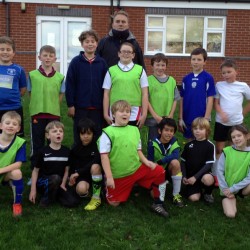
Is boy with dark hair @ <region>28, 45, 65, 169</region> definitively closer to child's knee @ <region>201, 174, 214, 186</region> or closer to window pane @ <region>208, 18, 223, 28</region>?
child's knee @ <region>201, 174, 214, 186</region>

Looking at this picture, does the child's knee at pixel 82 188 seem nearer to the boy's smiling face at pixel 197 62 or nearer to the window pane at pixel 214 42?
the boy's smiling face at pixel 197 62

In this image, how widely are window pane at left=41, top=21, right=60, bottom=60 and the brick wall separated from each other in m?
0.40

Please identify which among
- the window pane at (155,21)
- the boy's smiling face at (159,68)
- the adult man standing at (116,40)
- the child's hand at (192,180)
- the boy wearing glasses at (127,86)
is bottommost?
the child's hand at (192,180)

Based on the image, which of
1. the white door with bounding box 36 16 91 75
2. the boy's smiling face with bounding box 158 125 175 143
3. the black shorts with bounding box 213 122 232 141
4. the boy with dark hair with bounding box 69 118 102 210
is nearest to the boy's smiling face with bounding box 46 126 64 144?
the boy with dark hair with bounding box 69 118 102 210

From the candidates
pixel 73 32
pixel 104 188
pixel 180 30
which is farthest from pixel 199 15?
pixel 104 188

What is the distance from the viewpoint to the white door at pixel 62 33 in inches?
584

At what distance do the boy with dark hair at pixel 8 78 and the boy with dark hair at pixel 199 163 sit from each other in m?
2.34

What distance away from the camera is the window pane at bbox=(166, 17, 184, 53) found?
1521 centimetres

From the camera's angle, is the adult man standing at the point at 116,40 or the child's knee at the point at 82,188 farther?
the adult man standing at the point at 116,40

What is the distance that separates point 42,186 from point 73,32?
37.4ft

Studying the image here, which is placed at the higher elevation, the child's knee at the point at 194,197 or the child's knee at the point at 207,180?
the child's knee at the point at 207,180

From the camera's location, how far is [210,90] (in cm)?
528

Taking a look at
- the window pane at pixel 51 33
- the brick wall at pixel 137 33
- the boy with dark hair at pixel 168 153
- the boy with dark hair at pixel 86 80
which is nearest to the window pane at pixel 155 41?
the brick wall at pixel 137 33

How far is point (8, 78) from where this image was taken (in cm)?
496
